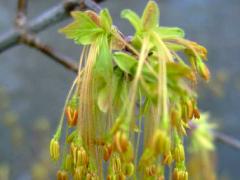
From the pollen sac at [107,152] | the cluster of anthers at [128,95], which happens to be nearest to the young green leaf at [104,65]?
the cluster of anthers at [128,95]

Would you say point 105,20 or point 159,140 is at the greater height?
point 105,20

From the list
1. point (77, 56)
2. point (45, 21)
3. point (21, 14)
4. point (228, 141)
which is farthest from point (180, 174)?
point (77, 56)

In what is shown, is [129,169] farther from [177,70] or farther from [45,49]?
[45,49]

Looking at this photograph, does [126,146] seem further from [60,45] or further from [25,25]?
[60,45]

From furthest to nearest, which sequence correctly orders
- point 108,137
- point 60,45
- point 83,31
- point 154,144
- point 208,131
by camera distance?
point 60,45, point 208,131, point 83,31, point 108,137, point 154,144

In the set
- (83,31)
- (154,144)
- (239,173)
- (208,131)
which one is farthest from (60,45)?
(154,144)

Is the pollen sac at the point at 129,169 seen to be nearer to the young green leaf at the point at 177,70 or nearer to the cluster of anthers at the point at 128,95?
the cluster of anthers at the point at 128,95
